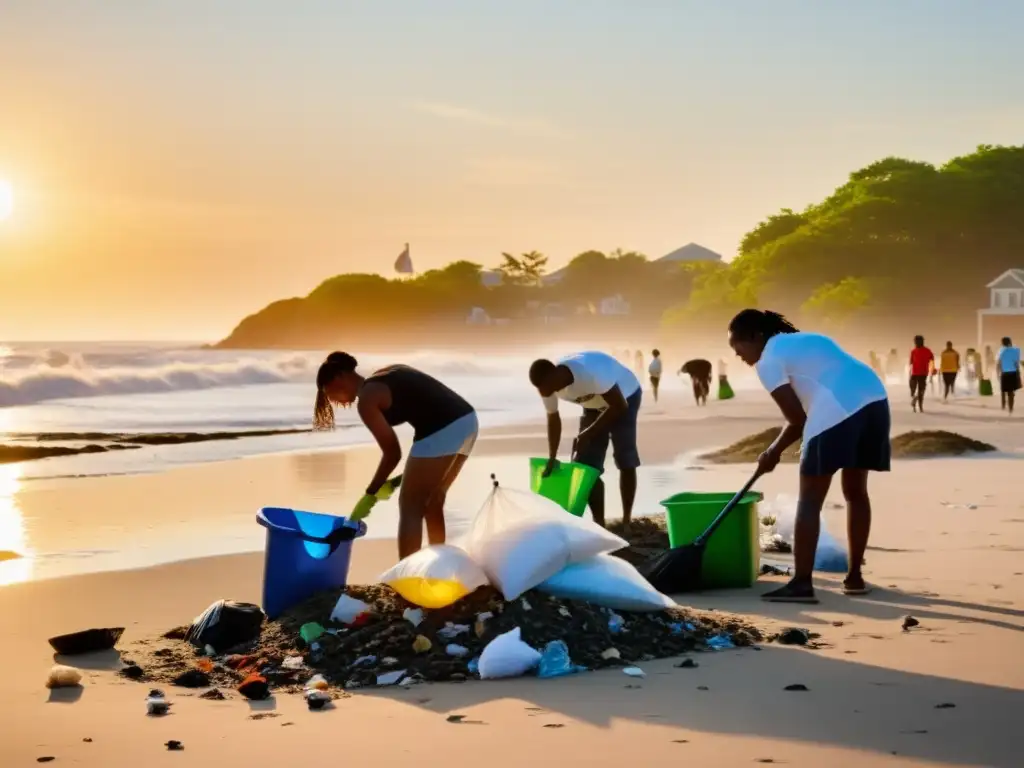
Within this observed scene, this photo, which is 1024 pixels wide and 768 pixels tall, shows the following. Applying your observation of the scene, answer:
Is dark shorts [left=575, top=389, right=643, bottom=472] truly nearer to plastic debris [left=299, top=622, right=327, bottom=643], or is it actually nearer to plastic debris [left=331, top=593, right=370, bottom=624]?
plastic debris [left=331, top=593, right=370, bottom=624]

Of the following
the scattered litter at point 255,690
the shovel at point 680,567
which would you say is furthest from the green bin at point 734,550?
the scattered litter at point 255,690

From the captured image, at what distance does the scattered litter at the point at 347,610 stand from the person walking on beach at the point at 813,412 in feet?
6.67

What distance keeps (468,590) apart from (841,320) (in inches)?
2174

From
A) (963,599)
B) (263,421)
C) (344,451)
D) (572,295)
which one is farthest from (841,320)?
(572,295)

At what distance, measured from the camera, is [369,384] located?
5906 mm

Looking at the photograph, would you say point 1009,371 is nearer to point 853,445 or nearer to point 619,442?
A: point 619,442

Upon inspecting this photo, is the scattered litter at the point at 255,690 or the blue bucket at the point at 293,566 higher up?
the blue bucket at the point at 293,566

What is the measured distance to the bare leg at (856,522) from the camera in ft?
21.2

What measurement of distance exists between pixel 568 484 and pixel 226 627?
2.61m

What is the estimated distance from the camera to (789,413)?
628cm

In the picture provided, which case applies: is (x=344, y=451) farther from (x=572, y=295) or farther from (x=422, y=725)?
(x=572, y=295)

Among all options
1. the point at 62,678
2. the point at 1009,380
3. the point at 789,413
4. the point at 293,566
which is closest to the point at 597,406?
the point at 789,413

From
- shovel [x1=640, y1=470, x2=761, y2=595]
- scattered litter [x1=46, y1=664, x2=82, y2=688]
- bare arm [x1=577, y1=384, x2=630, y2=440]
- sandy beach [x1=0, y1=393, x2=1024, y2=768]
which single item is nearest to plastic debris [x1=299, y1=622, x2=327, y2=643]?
sandy beach [x1=0, y1=393, x2=1024, y2=768]

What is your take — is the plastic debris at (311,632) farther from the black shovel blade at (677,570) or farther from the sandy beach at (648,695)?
the black shovel blade at (677,570)
